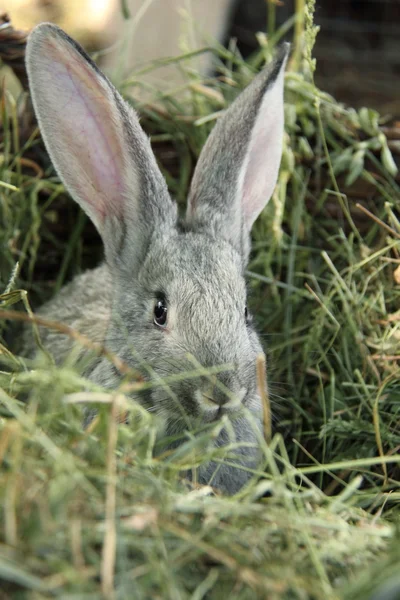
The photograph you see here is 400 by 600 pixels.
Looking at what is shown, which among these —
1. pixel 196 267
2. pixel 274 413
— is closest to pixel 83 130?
pixel 196 267

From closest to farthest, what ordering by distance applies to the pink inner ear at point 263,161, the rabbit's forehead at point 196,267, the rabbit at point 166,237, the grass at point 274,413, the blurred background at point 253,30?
the grass at point 274,413 < the rabbit at point 166,237 < the rabbit's forehead at point 196,267 < the pink inner ear at point 263,161 < the blurred background at point 253,30

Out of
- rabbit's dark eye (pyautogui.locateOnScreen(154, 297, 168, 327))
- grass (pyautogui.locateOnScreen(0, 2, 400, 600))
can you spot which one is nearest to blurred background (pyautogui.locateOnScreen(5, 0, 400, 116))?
grass (pyautogui.locateOnScreen(0, 2, 400, 600))

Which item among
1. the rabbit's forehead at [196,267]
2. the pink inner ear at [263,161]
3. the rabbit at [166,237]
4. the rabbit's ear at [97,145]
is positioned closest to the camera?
the rabbit at [166,237]

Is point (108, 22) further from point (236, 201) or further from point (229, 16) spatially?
point (236, 201)

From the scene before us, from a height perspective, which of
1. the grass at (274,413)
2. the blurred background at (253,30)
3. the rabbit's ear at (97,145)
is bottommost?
the grass at (274,413)

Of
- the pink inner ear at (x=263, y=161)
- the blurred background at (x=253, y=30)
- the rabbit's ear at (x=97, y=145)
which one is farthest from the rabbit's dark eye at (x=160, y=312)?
the blurred background at (x=253, y=30)

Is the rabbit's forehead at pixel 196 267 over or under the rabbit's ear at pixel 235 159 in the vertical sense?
under

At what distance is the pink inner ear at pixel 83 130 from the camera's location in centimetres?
281

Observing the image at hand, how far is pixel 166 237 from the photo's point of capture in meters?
2.92

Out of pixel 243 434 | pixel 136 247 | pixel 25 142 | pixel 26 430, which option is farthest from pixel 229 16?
pixel 26 430

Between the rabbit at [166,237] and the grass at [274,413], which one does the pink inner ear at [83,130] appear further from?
the grass at [274,413]

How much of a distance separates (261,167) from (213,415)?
1.37 meters

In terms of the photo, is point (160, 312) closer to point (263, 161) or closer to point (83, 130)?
point (83, 130)

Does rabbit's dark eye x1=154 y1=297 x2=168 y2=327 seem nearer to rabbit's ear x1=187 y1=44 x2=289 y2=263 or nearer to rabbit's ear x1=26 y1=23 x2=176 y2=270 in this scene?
rabbit's ear x1=26 y1=23 x2=176 y2=270
